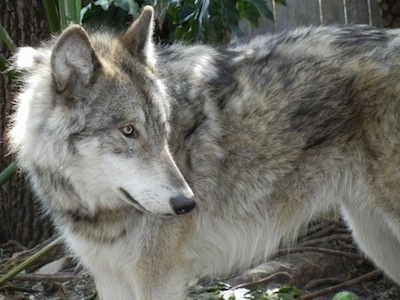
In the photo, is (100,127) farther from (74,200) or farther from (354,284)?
(354,284)

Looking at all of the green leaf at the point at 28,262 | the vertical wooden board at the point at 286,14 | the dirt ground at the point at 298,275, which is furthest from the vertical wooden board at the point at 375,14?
the green leaf at the point at 28,262

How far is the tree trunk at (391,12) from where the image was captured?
21.4ft

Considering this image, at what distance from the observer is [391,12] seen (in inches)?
258

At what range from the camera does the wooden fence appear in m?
7.19

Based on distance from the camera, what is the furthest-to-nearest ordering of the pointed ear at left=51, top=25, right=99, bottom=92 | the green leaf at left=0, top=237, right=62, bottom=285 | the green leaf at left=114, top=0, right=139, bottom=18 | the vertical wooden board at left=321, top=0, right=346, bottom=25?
the vertical wooden board at left=321, top=0, right=346, bottom=25 → the green leaf at left=0, top=237, right=62, bottom=285 → the green leaf at left=114, top=0, right=139, bottom=18 → the pointed ear at left=51, top=25, right=99, bottom=92

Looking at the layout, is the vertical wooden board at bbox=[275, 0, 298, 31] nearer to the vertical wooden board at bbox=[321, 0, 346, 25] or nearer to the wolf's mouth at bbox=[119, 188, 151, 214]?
the vertical wooden board at bbox=[321, 0, 346, 25]

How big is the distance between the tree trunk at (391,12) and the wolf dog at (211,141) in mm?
2338

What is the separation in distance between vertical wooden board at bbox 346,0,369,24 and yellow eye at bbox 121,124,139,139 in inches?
156

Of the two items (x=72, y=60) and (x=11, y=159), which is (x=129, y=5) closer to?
(x=72, y=60)

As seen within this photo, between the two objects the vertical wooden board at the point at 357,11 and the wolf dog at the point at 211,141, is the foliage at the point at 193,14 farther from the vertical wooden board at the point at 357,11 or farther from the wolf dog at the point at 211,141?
the vertical wooden board at the point at 357,11

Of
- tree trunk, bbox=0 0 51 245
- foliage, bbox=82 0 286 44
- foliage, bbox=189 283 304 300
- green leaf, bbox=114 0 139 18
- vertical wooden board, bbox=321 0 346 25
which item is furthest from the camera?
vertical wooden board, bbox=321 0 346 25

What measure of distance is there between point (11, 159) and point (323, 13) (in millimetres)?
3026

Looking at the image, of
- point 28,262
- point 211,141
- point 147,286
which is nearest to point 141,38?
point 211,141

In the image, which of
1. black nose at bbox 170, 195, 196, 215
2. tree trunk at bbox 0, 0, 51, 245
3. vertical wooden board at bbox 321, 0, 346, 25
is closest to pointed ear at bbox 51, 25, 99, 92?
black nose at bbox 170, 195, 196, 215
